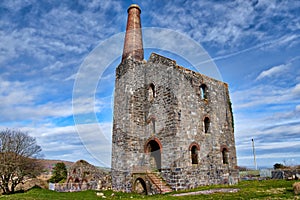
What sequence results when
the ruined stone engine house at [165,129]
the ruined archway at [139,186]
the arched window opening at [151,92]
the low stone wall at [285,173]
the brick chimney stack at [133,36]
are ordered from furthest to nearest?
the brick chimney stack at [133,36] < the low stone wall at [285,173] < the arched window opening at [151,92] < the ruined archway at [139,186] < the ruined stone engine house at [165,129]

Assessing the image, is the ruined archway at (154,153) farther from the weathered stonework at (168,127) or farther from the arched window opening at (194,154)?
the arched window opening at (194,154)

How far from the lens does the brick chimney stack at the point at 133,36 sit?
21.4 meters

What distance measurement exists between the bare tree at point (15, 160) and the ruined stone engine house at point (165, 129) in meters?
8.38

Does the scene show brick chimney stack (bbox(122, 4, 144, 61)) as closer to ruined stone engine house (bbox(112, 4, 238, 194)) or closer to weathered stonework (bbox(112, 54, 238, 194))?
ruined stone engine house (bbox(112, 4, 238, 194))

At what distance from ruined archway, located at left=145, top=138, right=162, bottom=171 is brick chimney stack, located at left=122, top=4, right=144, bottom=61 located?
741cm

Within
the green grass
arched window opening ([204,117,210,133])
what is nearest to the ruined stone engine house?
arched window opening ([204,117,210,133])

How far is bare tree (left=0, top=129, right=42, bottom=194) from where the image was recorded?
68.6 ft

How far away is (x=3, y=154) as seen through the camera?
70.6 feet

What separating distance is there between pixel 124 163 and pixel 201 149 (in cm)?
595

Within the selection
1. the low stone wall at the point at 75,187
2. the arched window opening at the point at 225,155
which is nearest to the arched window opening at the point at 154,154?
the low stone wall at the point at 75,187

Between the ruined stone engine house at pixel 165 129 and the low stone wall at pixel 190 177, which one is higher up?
the ruined stone engine house at pixel 165 129

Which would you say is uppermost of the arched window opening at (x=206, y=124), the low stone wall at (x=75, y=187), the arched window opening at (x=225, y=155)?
the arched window opening at (x=206, y=124)

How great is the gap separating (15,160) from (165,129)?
13756mm

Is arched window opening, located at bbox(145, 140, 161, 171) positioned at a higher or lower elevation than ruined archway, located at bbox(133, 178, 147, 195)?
higher
